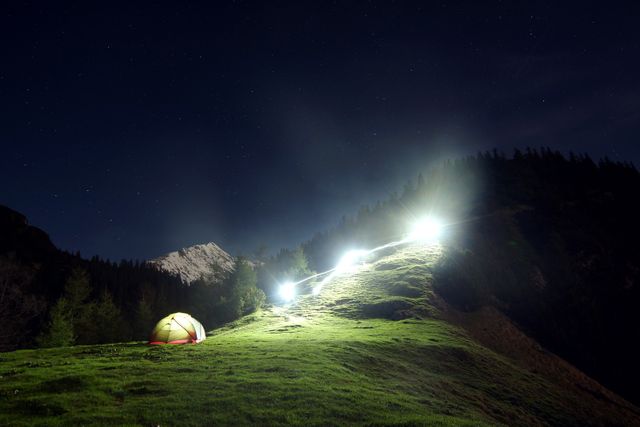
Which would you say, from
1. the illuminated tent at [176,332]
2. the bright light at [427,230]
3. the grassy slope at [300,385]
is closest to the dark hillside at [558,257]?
the bright light at [427,230]

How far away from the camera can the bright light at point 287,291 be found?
93175mm

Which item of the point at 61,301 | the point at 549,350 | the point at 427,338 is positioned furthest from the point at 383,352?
the point at 61,301

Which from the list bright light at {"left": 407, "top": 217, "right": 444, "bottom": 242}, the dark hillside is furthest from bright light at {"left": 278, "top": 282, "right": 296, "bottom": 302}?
bright light at {"left": 407, "top": 217, "right": 444, "bottom": 242}

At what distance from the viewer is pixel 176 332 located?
4169cm

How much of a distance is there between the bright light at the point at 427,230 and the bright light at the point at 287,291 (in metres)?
47.4

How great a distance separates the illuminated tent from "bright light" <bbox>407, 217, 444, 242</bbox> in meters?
86.3

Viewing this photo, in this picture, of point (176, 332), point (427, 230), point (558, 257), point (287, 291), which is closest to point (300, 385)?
point (176, 332)

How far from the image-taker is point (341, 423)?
1792cm

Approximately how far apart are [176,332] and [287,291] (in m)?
62.1

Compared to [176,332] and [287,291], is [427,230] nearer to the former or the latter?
[287,291]

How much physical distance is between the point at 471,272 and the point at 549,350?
22495 millimetres

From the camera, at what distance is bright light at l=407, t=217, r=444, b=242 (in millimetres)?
116225

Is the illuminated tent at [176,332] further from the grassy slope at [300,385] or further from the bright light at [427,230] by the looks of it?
the bright light at [427,230]

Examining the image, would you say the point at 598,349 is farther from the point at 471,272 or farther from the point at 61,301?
the point at 61,301
